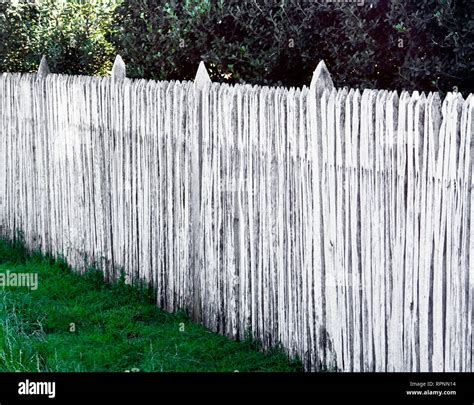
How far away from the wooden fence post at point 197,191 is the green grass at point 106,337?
0.28 m

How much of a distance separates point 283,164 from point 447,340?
1725 millimetres

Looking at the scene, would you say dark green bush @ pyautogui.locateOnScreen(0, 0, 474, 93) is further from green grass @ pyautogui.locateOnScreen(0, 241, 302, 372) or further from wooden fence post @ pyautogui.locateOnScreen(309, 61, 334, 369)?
green grass @ pyautogui.locateOnScreen(0, 241, 302, 372)

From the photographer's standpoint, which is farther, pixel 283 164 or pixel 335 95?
pixel 283 164

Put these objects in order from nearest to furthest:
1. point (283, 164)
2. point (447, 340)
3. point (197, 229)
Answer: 1. point (447, 340)
2. point (283, 164)
3. point (197, 229)

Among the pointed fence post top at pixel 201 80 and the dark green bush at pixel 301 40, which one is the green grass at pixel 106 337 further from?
the dark green bush at pixel 301 40

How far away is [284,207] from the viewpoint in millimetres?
5945

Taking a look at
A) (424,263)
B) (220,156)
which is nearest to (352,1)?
(220,156)

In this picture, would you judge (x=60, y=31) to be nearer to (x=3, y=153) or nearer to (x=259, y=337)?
(x=3, y=153)

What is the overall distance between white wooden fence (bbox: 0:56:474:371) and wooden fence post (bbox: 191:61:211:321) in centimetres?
1

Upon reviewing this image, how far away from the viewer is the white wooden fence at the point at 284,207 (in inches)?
185

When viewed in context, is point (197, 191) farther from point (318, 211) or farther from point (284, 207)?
point (318, 211)

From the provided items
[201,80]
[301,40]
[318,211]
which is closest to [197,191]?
[201,80]

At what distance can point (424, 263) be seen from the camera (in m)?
4.77

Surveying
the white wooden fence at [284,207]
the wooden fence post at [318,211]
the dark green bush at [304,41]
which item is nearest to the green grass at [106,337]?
the white wooden fence at [284,207]
